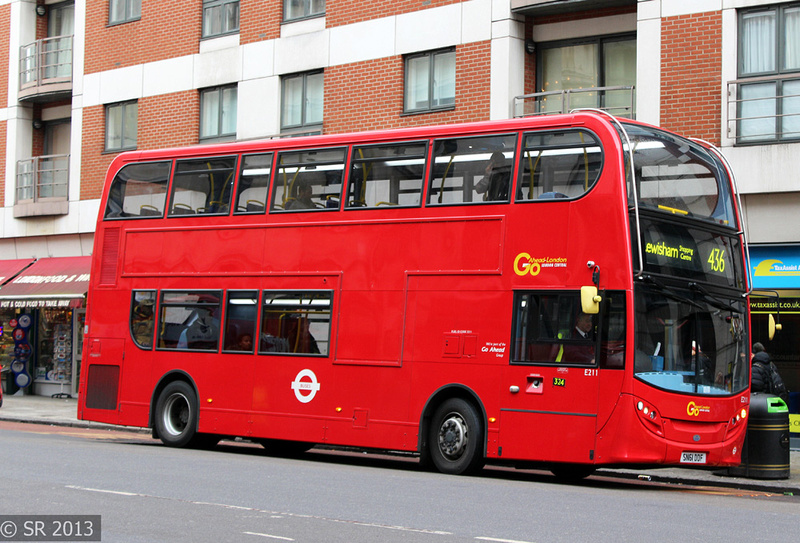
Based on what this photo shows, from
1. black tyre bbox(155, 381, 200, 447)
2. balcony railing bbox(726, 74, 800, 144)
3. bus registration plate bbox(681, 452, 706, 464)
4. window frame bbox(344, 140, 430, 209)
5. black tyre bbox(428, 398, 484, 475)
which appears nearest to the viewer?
bus registration plate bbox(681, 452, 706, 464)

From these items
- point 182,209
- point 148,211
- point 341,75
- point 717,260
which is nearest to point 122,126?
point 341,75

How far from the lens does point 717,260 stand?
13.2 m

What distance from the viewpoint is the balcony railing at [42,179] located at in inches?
1177

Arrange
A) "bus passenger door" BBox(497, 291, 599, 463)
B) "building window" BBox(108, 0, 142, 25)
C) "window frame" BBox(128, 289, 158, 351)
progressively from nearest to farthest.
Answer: "bus passenger door" BBox(497, 291, 599, 463) → "window frame" BBox(128, 289, 158, 351) → "building window" BBox(108, 0, 142, 25)

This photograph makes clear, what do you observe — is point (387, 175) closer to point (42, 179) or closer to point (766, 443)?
point (766, 443)

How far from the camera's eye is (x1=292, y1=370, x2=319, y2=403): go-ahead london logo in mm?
15219

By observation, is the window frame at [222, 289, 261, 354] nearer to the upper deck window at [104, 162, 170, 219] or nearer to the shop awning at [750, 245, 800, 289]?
the upper deck window at [104, 162, 170, 219]

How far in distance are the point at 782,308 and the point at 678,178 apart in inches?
254

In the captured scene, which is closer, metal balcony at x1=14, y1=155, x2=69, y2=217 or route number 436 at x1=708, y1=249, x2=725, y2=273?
route number 436 at x1=708, y1=249, x2=725, y2=273

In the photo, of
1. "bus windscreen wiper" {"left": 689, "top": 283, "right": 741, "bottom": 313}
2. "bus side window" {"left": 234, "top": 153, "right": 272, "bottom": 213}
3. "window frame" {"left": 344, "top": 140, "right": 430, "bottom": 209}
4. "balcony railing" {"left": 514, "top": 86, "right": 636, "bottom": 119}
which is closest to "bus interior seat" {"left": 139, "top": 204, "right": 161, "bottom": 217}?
"bus side window" {"left": 234, "top": 153, "right": 272, "bottom": 213}

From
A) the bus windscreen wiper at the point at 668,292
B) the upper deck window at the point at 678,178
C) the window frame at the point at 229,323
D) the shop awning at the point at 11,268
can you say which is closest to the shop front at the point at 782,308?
the upper deck window at the point at 678,178

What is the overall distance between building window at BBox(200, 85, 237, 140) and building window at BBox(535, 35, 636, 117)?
8.38 metres

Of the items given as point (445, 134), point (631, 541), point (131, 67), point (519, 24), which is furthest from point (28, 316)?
point (631, 541)

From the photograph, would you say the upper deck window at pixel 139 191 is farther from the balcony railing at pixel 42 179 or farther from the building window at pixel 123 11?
the balcony railing at pixel 42 179
